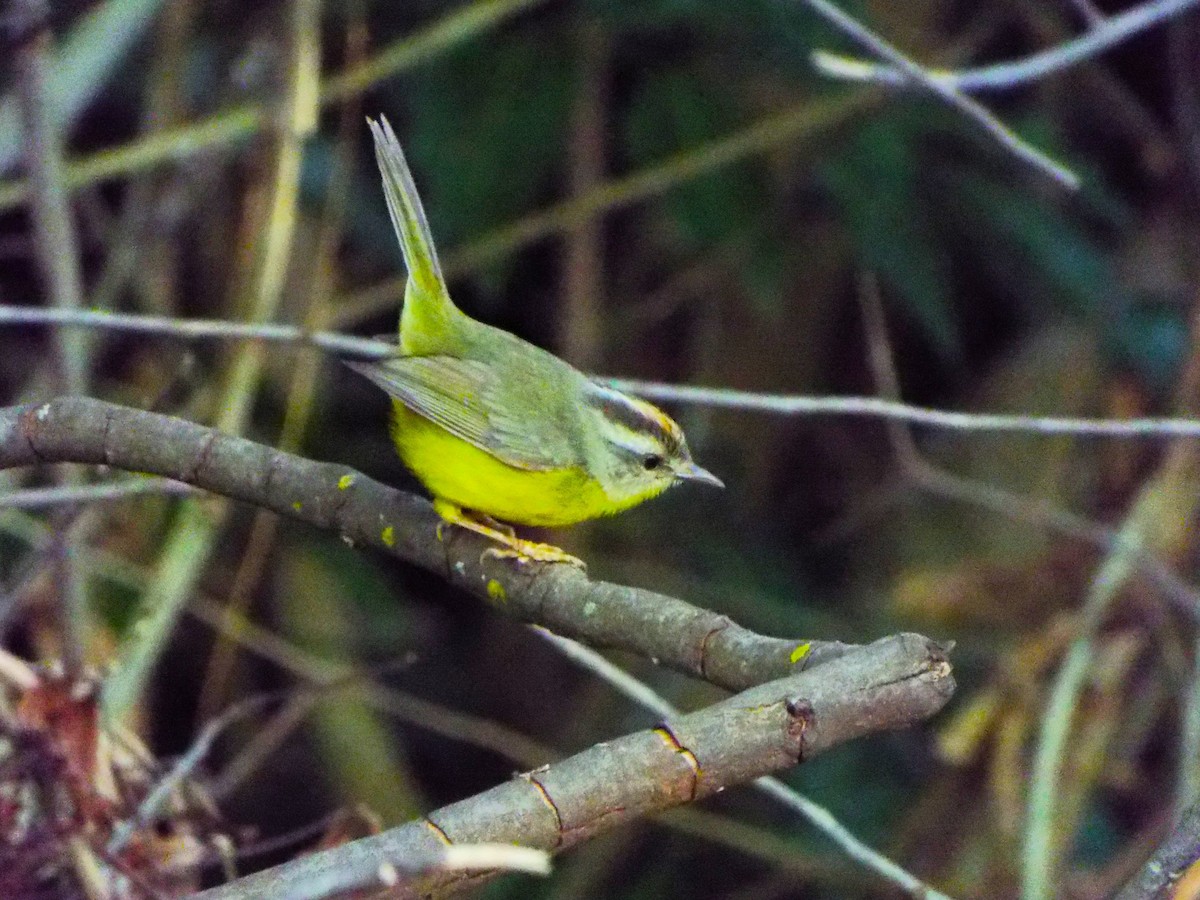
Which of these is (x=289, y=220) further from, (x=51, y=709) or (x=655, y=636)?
(x=655, y=636)

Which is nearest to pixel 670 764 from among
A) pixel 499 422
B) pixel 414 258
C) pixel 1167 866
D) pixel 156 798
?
pixel 1167 866

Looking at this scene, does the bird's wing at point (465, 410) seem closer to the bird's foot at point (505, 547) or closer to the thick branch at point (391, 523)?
the bird's foot at point (505, 547)

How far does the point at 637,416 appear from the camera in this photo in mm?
3455

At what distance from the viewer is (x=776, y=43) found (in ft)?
15.9

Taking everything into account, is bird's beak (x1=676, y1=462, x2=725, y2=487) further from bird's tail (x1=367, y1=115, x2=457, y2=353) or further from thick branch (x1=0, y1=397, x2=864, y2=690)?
thick branch (x1=0, y1=397, x2=864, y2=690)

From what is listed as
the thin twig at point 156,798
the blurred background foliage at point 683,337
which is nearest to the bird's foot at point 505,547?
the thin twig at point 156,798

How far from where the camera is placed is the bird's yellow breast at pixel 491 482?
3.21 meters

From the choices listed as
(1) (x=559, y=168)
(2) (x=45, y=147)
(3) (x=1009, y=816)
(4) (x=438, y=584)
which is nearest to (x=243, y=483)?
(2) (x=45, y=147)

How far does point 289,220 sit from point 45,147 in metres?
0.80

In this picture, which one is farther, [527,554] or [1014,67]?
[1014,67]

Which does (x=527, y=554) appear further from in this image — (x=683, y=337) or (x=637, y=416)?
(x=683, y=337)

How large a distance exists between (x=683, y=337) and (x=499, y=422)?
2711 millimetres

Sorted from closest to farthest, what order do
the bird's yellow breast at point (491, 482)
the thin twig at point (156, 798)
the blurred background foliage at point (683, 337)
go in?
the thin twig at point (156, 798)
the bird's yellow breast at point (491, 482)
the blurred background foliage at point (683, 337)

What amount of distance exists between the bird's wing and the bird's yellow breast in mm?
29
